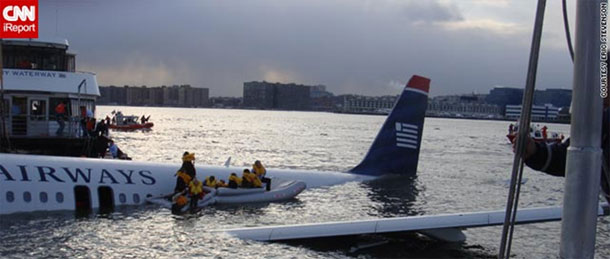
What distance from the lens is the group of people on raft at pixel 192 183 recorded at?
63.3ft

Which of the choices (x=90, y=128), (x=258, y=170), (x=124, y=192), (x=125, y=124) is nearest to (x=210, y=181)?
(x=258, y=170)

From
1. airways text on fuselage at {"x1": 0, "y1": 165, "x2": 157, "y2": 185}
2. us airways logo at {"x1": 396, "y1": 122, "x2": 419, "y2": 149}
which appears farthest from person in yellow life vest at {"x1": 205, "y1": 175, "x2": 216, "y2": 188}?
us airways logo at {"x1": 396, "y1": 122, "x2": 419, "y2": 149}

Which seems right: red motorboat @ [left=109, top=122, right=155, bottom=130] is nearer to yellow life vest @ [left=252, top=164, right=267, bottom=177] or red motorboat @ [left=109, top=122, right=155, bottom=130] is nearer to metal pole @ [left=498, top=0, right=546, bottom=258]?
yellow life vest @ [left=252, top=164, right=267, bottom=177]

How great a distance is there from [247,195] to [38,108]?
1636 cm

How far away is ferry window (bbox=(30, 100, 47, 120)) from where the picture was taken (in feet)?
103

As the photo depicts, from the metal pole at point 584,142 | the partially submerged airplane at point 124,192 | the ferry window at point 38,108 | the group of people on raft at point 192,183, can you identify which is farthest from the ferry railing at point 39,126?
the metal pole at point 584,142

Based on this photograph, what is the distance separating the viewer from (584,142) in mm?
3510

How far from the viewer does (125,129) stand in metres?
93.6

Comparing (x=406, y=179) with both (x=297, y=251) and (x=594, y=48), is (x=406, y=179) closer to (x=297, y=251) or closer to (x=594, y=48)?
(x=297, y=251)

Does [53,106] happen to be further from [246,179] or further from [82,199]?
[82,199]

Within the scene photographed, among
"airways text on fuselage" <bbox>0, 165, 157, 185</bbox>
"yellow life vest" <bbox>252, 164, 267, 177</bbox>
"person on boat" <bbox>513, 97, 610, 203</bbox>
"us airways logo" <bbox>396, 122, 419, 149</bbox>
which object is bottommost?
"yellow life vest" <bbox>252, 164, 267, 177</bbox>

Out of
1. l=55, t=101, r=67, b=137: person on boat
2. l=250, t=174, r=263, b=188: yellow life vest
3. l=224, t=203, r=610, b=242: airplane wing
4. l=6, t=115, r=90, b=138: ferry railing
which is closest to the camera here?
l=224, t=203, r=610, b=242: airplane wing

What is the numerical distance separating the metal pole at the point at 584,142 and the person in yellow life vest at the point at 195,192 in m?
17.1

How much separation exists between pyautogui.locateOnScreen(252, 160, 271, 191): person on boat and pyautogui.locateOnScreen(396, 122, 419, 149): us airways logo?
19.2ft
